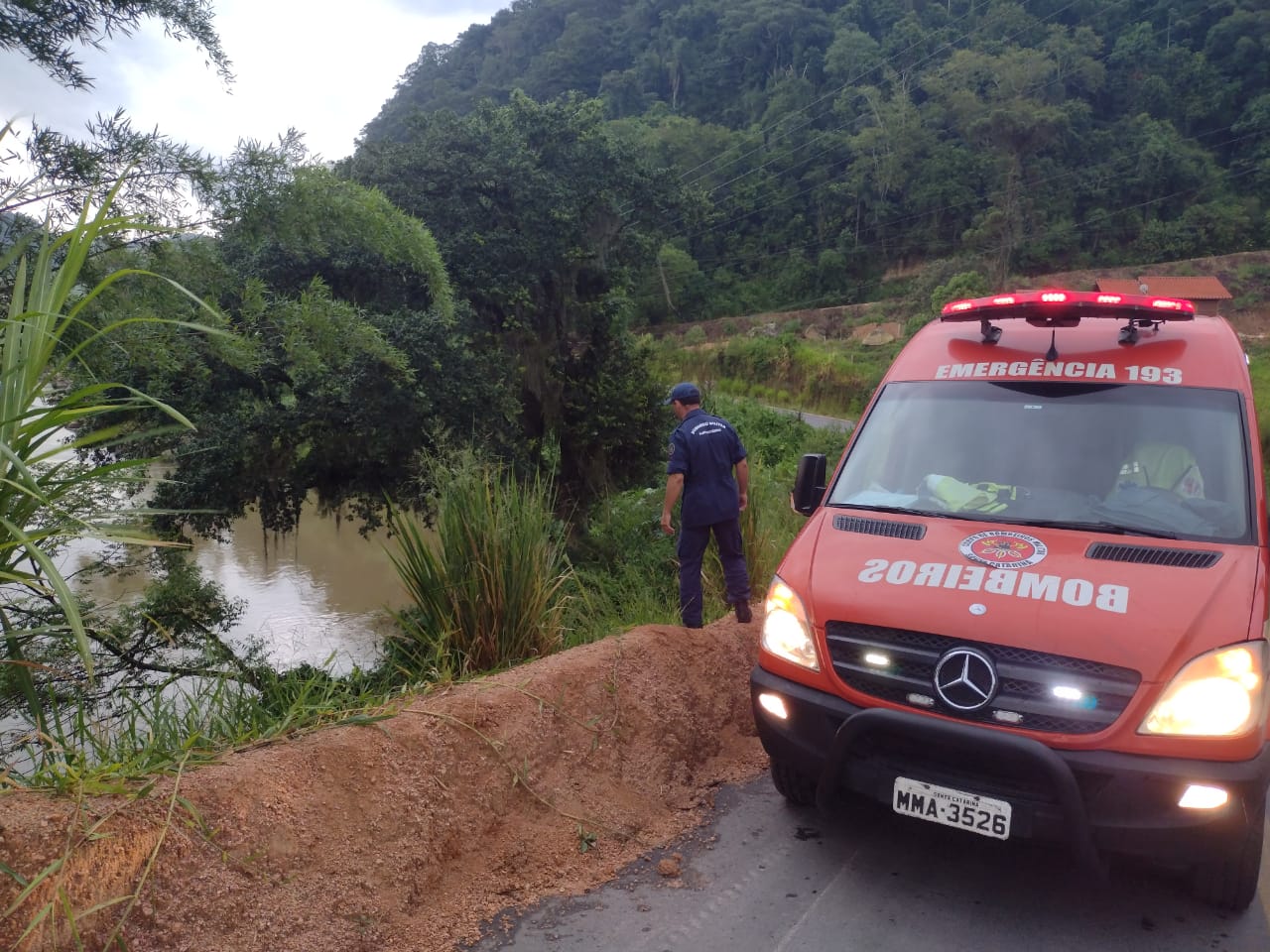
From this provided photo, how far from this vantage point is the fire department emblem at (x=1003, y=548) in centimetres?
371

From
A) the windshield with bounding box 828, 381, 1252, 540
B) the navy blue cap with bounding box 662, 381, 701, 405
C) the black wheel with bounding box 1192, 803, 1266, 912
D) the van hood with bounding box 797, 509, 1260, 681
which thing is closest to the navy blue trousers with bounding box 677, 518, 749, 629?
the navy blue cap with bounding box 662, 381, 701, 405

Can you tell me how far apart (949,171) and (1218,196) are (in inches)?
617

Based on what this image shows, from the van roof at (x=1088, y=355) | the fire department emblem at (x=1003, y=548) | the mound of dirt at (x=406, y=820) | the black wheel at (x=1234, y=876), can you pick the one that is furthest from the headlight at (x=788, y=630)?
the van roof at (x=1088, y=355)

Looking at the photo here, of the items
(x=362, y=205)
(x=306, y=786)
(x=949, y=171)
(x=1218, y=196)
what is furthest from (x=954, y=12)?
(x=306, y=786)

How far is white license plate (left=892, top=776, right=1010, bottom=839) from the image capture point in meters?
3.30

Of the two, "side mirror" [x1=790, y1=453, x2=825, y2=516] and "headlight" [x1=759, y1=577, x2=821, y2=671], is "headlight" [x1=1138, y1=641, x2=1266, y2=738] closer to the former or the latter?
"headlight" [x1=759, y1=577, x2=821, y2=671]

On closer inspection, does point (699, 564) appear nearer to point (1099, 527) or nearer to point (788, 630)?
point (788, 630)

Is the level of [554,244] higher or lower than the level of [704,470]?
higher

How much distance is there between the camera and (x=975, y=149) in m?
66.1

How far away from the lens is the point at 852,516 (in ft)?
14.2

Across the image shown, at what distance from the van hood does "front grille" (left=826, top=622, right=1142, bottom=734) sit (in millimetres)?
35

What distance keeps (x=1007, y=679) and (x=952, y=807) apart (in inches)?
18.6

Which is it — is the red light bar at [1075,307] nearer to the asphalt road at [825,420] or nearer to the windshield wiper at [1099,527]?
the windshield wiper at [1099,527]

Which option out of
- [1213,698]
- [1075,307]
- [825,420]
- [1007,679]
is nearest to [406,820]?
[1007,679]
